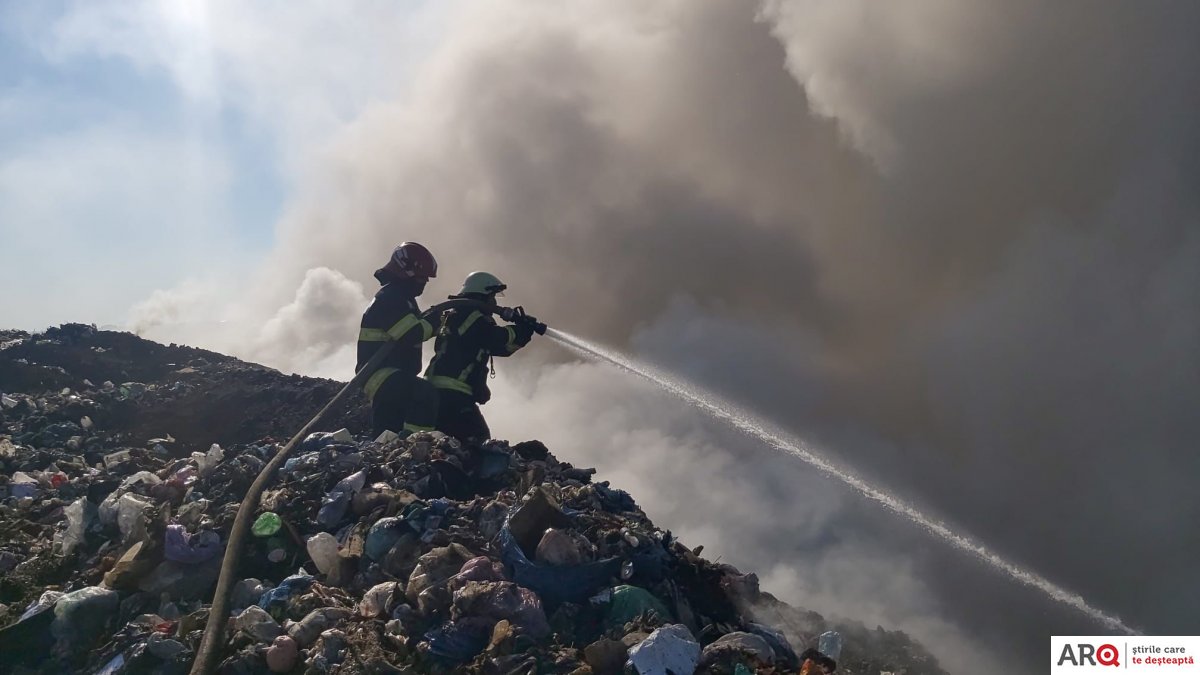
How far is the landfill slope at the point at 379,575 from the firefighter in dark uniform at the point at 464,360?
2.51ft

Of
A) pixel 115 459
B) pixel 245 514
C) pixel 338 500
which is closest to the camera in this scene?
pixel 245 514

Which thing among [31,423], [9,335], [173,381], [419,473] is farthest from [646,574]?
[9,335]

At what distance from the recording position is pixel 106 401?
1436cm

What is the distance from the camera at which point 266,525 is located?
6609mm

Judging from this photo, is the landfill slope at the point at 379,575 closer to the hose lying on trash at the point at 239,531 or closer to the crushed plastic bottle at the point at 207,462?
the crushed plastic bottle at the point at 207,462

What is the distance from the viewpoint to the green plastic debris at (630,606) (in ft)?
16.4

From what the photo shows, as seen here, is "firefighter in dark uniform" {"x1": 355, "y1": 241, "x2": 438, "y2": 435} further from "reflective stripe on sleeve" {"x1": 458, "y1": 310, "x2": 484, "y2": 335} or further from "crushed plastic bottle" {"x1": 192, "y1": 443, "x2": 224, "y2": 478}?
"crushed plastic bottle" {"x1": 192, "y1": 443, "x2": 224, "y2": 478}

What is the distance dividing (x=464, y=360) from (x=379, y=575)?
143 inches

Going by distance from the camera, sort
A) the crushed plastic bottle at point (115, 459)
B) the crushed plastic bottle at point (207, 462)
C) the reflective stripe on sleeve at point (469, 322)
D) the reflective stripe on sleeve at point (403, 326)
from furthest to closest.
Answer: the crushed plastic bottle at point (115, 459), the reflective stripe on sleeve at point (469, 322), the reflective stripe on sleeve at point (403, 326), the crushed plastic bottle at point (207, 462)

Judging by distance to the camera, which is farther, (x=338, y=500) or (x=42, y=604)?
(x=338, y=500)

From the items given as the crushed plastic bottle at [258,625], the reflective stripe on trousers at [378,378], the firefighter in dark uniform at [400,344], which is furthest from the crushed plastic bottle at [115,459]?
the crushed plastic bottle at [258,625]

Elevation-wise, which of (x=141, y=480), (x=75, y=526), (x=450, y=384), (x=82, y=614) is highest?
(x=450, y=384)

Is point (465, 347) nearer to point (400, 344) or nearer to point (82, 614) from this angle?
point (400, 344)

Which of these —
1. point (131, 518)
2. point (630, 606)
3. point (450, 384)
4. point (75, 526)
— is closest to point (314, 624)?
point (630, 606)
